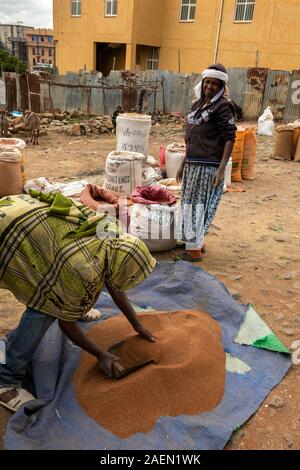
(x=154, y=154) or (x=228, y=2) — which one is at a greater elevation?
(x=228, y=2)

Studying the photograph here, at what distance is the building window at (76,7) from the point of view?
2019cm

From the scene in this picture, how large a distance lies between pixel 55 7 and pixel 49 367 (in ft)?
78.2

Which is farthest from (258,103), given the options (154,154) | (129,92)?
(154,154)

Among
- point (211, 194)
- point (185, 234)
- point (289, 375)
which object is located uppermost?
point (211, 194)

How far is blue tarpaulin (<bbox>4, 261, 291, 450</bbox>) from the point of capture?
168cm

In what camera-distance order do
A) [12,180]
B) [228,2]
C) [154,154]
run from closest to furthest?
[12,180], [154,154], [228,2]

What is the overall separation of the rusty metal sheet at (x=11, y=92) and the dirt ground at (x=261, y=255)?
5.43 meters

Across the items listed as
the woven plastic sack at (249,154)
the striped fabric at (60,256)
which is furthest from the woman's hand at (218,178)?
the woven plastic sack at (249,154)

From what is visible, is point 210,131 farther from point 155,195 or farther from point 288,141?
point 288,141

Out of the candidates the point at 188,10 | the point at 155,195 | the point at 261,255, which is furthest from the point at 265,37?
the point at 155,195

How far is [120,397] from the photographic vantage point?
1817 millimetres

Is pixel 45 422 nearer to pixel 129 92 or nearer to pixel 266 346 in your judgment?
pixel 266 346

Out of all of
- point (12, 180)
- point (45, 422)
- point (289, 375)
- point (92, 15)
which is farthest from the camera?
point (92, 15)

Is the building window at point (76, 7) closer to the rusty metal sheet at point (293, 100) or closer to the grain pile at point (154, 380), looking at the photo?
the rusty metal sheet at point (293, 100)
